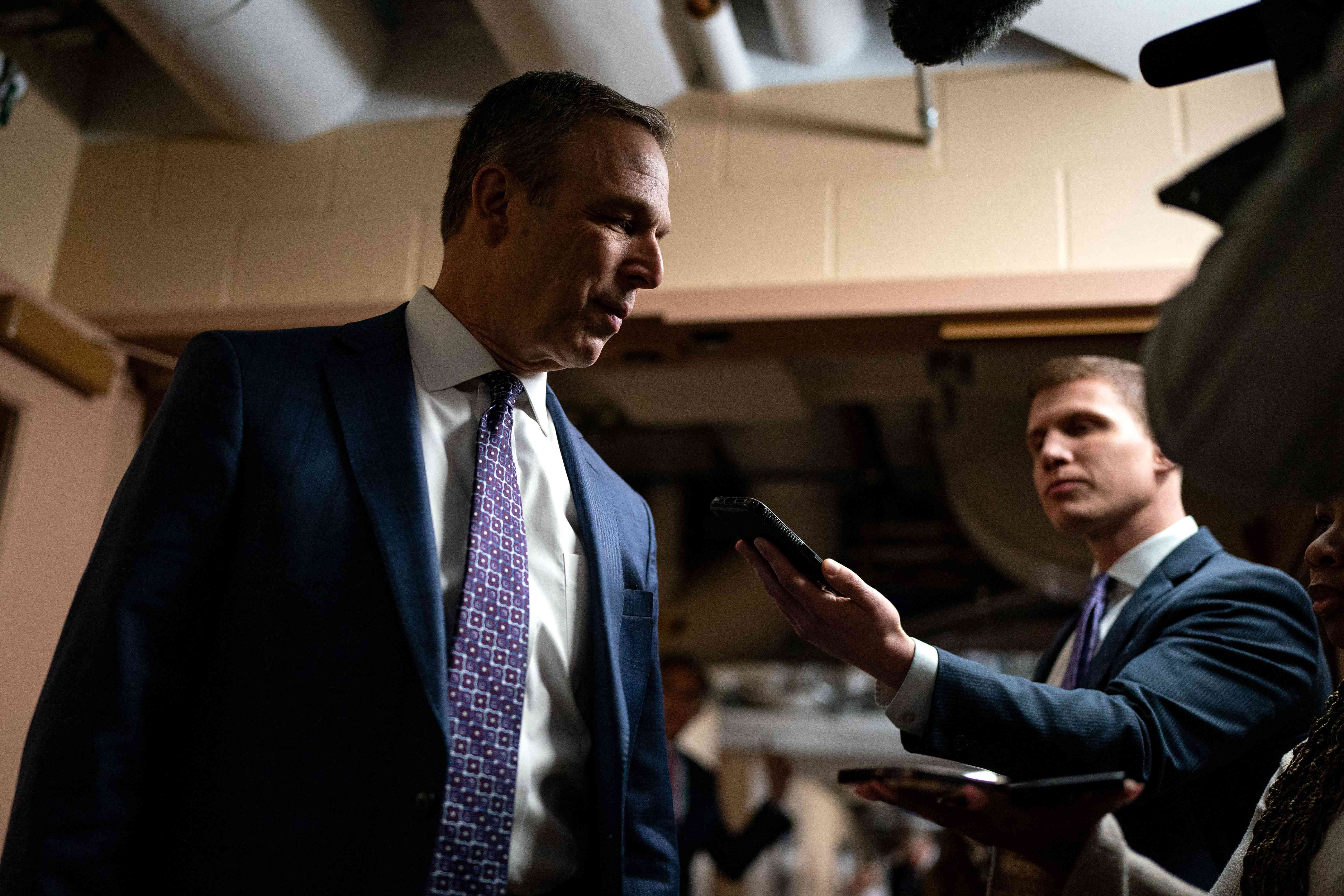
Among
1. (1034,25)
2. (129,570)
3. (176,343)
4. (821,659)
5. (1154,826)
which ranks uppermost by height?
(1034,25)

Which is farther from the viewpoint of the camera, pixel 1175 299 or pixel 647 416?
pixel 647 416

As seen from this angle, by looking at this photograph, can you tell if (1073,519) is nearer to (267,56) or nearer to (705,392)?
(705,392)

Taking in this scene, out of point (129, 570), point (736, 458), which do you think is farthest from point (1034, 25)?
point (736, 458)

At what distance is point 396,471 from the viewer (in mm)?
1168

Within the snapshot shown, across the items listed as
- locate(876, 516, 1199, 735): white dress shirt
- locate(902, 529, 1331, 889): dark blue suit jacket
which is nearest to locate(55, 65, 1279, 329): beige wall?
locate(876, 516, 1199, 735): white dress shirt

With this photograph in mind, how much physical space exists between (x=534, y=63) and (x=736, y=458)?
241 centimetres

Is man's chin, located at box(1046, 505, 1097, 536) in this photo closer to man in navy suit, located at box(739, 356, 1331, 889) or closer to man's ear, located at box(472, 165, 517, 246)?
man in navy suit, located at box(739, 356, 1331, 889)

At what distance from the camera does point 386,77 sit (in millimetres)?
3230

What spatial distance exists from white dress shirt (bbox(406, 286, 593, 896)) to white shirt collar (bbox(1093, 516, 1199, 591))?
0.93 metres

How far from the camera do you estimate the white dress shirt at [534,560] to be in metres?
1.16

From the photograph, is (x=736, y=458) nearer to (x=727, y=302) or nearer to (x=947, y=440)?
(x=947, y=440)

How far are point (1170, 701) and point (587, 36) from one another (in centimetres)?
196

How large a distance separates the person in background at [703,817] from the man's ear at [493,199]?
2395mm

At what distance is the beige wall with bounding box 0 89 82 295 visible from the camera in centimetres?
309
